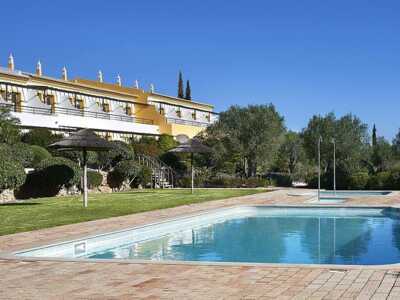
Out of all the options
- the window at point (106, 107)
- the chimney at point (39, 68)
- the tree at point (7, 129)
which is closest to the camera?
the tree at point (7, 129)

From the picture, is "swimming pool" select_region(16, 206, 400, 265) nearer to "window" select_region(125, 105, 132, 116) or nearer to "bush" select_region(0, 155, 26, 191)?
"bush" select_region(0, 155, 26, 191)

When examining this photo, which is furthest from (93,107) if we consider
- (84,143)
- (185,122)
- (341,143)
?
(84,143)

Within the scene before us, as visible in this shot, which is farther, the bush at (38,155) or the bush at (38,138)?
the bush at (38,138)

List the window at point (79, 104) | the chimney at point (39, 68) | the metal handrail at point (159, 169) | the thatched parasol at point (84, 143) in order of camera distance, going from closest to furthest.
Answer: the thatched parasol at point (84, 143) < the metal handrail at point (159, 169) < the window at point (79, 104) < the chimney at point (39, 68)

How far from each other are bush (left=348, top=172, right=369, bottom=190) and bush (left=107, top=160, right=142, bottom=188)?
1300 centimetres

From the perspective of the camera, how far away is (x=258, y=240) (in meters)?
14.1

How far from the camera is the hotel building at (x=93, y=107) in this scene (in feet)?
114

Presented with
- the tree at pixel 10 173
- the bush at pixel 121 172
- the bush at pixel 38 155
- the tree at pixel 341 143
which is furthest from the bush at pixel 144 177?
the tree at pixel 341 143

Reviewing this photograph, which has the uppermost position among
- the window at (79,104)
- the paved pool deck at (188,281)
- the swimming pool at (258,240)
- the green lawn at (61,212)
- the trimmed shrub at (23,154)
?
the window at (79,104)

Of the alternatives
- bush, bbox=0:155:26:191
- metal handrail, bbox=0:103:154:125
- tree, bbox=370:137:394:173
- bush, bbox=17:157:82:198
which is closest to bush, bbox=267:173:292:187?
tree, bbox=370:137:394:173

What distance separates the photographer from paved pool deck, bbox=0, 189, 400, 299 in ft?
20.9

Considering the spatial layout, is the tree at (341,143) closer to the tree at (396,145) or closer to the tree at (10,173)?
the tree at (396,145)

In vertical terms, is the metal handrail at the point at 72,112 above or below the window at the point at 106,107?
below

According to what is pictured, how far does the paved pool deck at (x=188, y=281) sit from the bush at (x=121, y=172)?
20.9 metres
